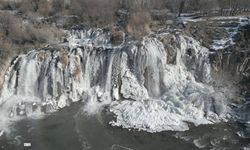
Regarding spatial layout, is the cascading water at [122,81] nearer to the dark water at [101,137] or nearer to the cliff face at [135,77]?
the cliff face at [135,77]

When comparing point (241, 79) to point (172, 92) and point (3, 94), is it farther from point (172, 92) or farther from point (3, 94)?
point (3, 94)

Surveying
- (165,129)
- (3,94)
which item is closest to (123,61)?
(165,129)

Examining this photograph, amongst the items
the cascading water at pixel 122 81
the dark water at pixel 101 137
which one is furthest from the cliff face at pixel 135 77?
the dark water at pixel 101 137

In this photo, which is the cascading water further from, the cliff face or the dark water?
the dark water

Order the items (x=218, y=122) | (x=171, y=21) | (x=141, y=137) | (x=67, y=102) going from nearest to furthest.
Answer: (x=141, y=137) < (x=218, y=122) < (x=67, y=102) < (x=171, y=21)

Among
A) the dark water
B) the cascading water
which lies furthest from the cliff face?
the dark water

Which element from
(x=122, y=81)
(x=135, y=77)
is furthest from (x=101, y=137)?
(x=135, y=77)
